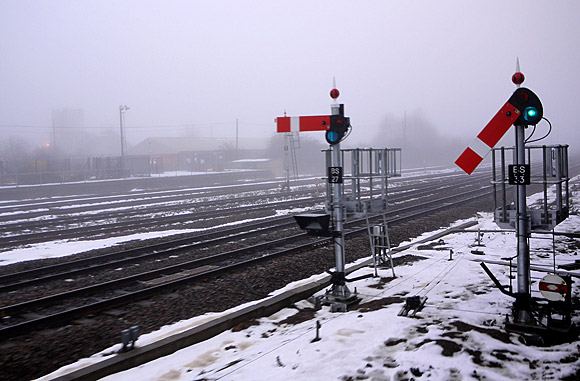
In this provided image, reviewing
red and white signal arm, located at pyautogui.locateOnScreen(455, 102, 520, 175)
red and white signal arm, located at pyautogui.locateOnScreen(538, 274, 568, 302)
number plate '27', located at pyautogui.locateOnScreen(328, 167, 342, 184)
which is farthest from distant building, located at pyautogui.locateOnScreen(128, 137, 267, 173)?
red and white signal arm, located at pyautogui.locateOnScreen(538, 274, 568, 302)

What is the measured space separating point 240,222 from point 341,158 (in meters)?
10.5

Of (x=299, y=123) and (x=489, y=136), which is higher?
(x=299, y=123)

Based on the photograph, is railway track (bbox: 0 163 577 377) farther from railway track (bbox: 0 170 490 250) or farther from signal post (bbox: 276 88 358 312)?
railway track (bbox: 0 170 490 250)

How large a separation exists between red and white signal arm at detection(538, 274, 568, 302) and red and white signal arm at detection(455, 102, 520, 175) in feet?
4.98

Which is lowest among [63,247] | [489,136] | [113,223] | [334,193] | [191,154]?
[63,247]

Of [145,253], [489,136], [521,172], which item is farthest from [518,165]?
[145,253]

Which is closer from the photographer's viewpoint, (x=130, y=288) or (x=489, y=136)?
A: (x=489, y=136)

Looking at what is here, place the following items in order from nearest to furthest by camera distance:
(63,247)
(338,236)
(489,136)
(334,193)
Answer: (489,136) < (338,236) < (334,193) < (63,247)

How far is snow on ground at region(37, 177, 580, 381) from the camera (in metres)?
4.49

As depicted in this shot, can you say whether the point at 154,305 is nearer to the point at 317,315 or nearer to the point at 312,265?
the point at 317,315

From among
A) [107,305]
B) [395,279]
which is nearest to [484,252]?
[395,279]

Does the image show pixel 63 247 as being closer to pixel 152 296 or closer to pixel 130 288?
pixel 130 288

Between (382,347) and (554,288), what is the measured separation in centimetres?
208

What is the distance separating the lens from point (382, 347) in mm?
5070
